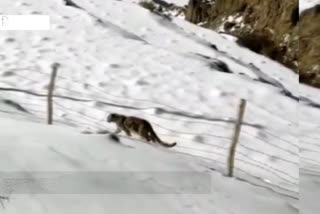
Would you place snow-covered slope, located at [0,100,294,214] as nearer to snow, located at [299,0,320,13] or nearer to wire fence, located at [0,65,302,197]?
wire fence, located at [0,65,302,197]

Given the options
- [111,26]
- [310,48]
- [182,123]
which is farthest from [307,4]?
[111,26]

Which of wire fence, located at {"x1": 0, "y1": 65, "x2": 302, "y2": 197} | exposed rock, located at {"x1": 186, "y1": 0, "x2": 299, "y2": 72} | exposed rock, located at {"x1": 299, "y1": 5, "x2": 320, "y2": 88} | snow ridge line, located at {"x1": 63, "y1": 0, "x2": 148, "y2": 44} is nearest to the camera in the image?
exposed rock, located at {"x1": 299, "y1": 5, "x2": 320, "y2": 88}

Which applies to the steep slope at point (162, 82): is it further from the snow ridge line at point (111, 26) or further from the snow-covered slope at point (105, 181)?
the snow-covered slope at point (105, 181)

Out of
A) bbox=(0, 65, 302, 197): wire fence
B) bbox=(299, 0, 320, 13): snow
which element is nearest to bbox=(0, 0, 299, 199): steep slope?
bbox=(0, 65, 302, 197): wire fence

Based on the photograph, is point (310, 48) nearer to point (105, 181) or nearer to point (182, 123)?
point (105, 181)

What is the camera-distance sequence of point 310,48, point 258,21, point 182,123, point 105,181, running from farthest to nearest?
point 182,123, point 258,21, point 105,181, point 310,48

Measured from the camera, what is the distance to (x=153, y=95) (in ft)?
15.6

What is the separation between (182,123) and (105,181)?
1.45 m

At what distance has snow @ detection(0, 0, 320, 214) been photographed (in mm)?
3303

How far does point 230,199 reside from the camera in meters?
3.11

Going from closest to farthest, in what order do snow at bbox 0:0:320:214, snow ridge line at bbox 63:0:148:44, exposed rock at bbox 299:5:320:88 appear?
exposed rock at bbox 299:5:320:88, snow at bbox 0:0:320:214, snow ridge line at bbox 63:0:148:44

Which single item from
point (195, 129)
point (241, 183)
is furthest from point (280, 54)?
point (195, 129)

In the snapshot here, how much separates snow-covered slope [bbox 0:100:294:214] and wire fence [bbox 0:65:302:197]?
18.4 inches

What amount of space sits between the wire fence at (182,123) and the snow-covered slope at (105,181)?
467mm
